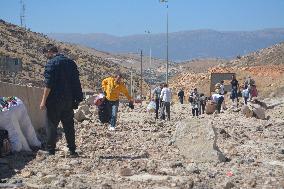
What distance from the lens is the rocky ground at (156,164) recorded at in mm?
7871

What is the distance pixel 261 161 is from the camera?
393 inches

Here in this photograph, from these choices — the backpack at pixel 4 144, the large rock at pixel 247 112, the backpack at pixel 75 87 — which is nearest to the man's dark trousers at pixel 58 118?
the backpack at pixel 75 87

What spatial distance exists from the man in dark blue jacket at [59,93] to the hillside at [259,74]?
3748 cm

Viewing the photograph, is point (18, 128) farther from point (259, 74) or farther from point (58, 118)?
point (259, 74)

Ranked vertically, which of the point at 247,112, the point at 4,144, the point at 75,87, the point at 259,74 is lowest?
the point at 247,112

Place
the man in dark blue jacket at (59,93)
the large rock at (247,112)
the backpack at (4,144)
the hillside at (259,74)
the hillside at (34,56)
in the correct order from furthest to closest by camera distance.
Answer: the hillside at (34,56), the hillside at (259,74), the large rock at (247,112), the backpack at (4,144), the man in dark blue jacket at (59,93)

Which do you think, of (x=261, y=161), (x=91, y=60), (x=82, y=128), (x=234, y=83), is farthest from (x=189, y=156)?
(x=91, y=60)

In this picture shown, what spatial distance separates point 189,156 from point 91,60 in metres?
102

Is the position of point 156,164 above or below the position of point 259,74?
below

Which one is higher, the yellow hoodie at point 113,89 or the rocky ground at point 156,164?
the yellow hoodie at point 113,89

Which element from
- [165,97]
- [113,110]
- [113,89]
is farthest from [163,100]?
[113,110]

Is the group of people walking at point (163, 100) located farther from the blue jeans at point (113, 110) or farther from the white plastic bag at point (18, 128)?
the white plastic bag at point (18, 128)

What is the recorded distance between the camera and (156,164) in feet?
30.5

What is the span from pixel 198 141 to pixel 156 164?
124 centimetres
